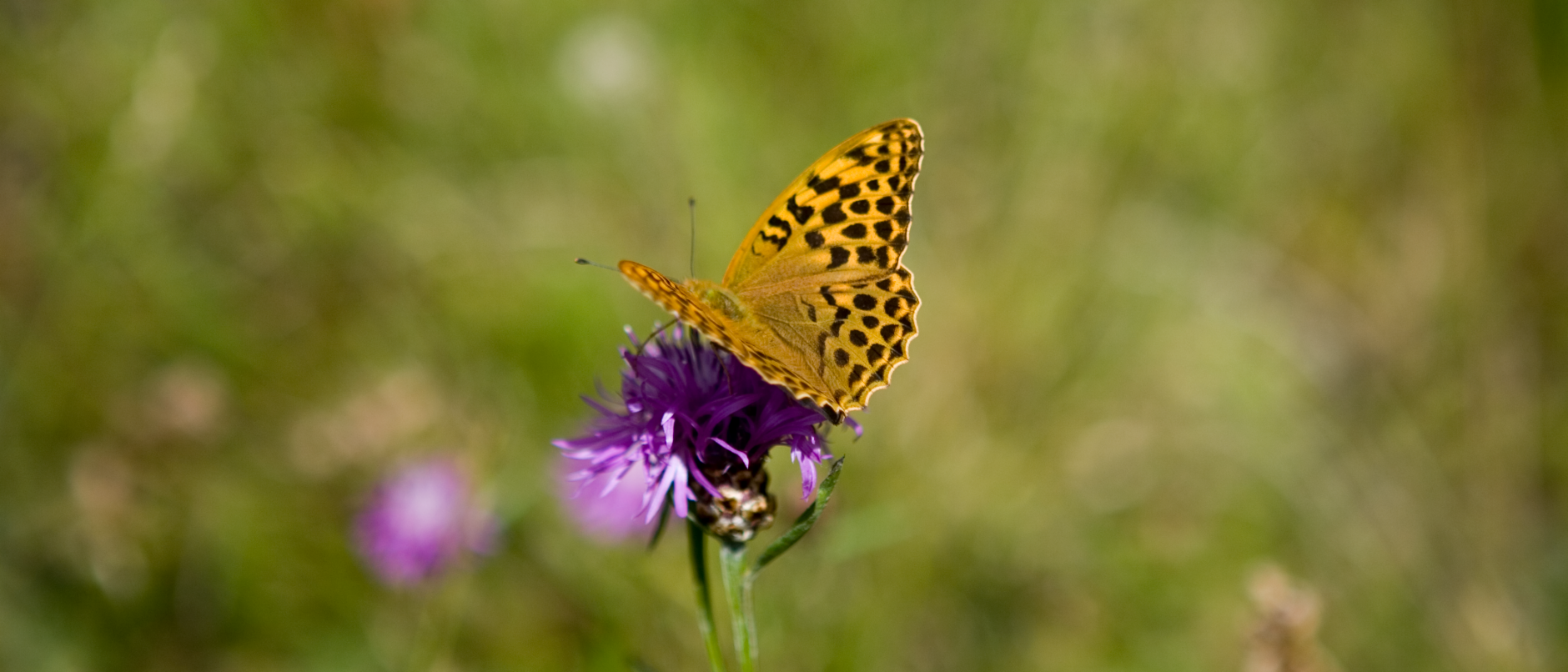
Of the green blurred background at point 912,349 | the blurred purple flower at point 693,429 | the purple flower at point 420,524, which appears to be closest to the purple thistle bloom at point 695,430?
the blurred purple flower at point 693,429

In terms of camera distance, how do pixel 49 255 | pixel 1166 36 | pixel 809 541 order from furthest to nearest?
pixel 1166 36 → pixel 49 255 → pixel 809 541

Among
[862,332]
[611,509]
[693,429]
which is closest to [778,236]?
[862,332]

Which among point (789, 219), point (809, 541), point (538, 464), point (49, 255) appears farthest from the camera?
point (49, 255)

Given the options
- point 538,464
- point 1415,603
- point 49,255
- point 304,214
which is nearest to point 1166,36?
point 1415,603

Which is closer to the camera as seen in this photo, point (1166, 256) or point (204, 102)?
point (1166, 256)

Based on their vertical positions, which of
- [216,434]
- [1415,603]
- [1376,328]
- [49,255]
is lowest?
[216,434]

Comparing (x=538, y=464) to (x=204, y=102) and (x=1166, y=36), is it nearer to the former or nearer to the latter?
(x=204, y=102)
